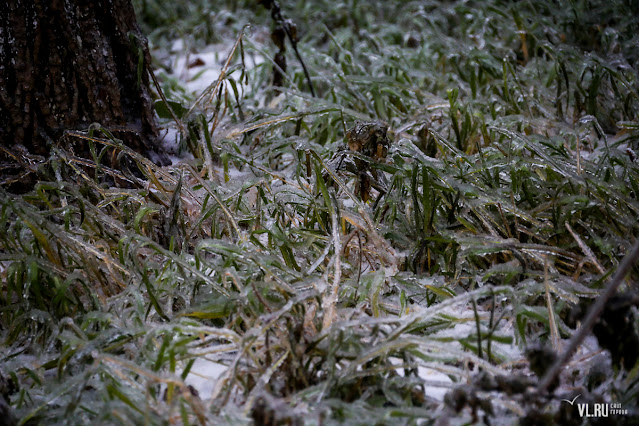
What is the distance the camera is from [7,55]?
166 centimetres

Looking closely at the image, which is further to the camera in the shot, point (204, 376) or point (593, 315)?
point (204, 376)

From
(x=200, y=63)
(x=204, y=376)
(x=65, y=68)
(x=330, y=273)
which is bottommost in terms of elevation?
(x=204, y=376)

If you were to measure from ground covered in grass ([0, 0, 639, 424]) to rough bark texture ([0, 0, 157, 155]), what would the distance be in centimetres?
11

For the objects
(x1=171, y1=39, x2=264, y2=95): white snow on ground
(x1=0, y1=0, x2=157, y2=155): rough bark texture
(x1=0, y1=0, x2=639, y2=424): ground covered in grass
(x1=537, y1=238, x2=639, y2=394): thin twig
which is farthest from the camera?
(x1=171, y1=39, x2=264, y2=95): white snow on ground

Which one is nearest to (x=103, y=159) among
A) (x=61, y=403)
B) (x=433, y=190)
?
(x=61, y=403)

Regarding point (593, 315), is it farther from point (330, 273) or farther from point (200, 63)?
point (200, 63)

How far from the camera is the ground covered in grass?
109 cm

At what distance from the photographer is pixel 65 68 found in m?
1.73

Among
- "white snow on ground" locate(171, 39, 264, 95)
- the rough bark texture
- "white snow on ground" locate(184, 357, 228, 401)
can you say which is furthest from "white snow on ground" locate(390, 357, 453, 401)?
"white snow on ground" locate(171, 39, 264, 95)

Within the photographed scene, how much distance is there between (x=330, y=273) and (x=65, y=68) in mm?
1054

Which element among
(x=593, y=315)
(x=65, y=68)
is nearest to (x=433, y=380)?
(x=593, y=315)

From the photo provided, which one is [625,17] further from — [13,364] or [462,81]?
[13,364]

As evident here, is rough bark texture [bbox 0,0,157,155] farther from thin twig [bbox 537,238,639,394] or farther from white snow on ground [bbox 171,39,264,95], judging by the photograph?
thin twig [bbox 537,238,639,394]

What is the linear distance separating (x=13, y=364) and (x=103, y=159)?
0.81 m
